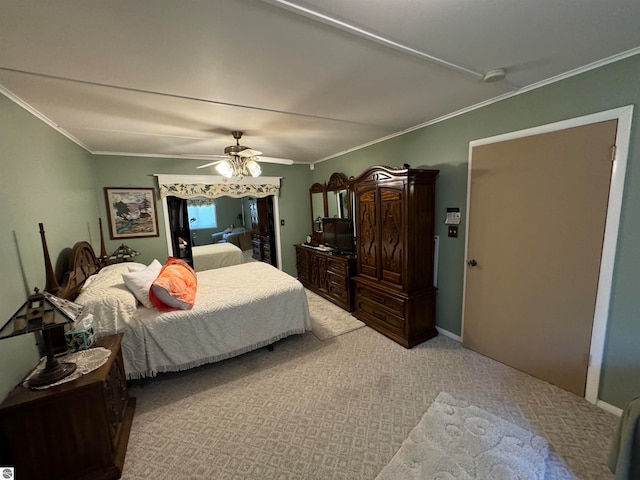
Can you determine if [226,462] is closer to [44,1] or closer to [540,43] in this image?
[44,1]

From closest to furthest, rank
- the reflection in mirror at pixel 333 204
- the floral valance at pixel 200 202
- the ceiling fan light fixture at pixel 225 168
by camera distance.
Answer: the ceiling fan light fixture at pixel 225 168, the reflection in mirror at pixel 333 204, the floral valance at pixel 200 202

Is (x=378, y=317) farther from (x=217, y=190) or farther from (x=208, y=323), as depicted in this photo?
(x=217, y=190)

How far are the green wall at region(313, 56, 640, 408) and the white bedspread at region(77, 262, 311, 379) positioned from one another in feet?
5.66

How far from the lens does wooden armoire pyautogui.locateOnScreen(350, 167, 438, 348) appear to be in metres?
2.71

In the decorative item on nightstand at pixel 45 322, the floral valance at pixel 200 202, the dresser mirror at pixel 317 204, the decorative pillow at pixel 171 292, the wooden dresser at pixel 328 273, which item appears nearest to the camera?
the decorative item on nightstand at pixel 45 322

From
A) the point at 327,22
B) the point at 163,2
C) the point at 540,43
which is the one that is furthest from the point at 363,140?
the point at 163,2

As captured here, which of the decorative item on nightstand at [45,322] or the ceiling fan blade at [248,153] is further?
the ceiling fan blade at [248,153]

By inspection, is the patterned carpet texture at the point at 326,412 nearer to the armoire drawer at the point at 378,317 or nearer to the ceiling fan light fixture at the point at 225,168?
the armoire drawer at the point at 378,317

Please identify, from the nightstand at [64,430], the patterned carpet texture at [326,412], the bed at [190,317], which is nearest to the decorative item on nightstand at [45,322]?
the nightstand at [64,430]

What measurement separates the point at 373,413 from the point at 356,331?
49.2 inches

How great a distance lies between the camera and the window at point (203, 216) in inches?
302

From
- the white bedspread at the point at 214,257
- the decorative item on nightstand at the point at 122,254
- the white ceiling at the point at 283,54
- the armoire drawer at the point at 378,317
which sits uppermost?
the white ceiling at the point at 283,54

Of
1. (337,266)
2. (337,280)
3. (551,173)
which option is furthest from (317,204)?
(551,173)

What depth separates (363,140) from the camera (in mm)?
3629
